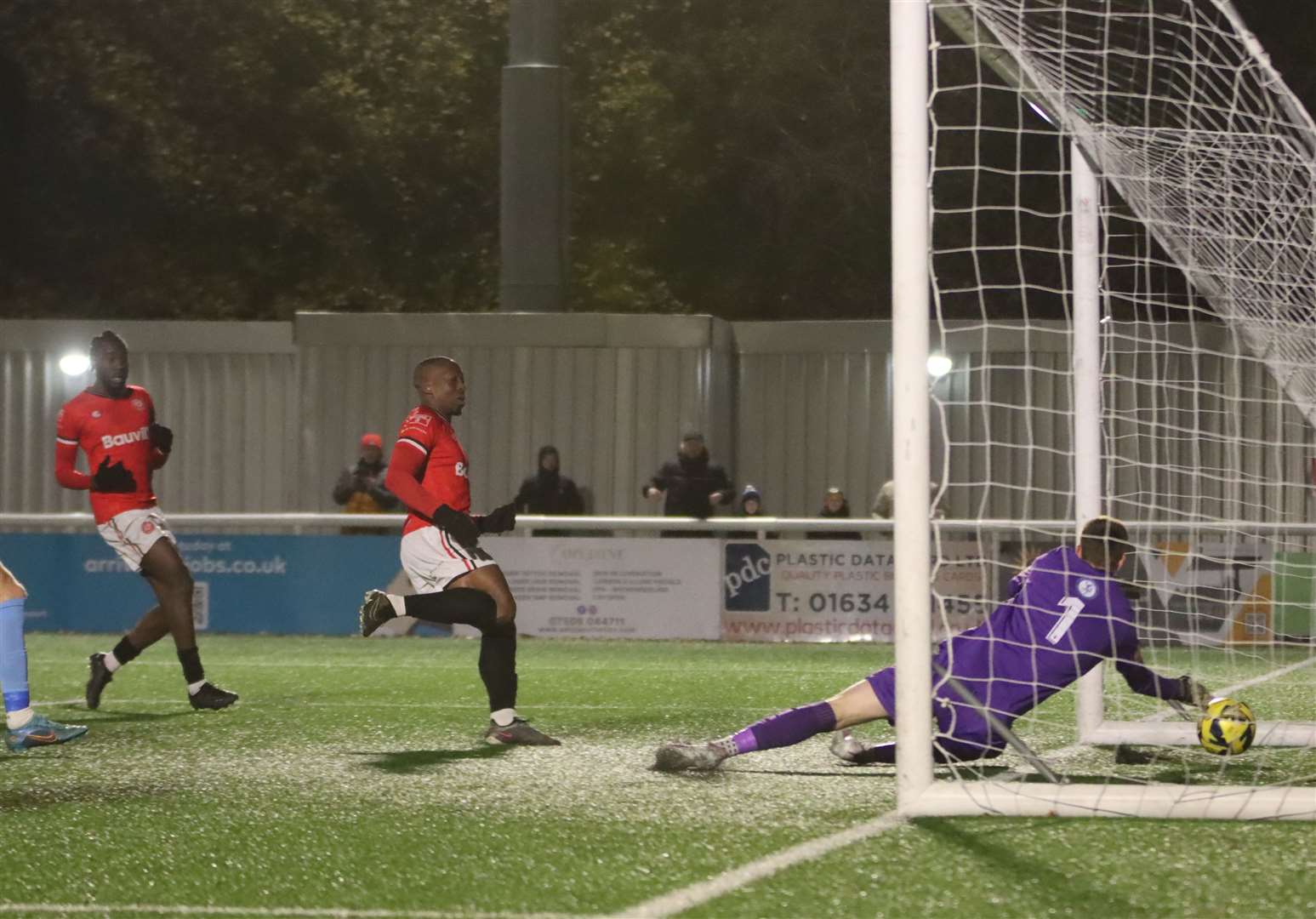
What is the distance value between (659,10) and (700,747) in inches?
1097

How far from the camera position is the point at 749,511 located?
54.3 feet

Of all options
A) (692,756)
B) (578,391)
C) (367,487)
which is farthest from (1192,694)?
(578,391)

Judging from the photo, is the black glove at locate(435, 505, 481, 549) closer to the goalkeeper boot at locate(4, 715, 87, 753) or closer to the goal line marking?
the goalkeeper boot at locate(4, 715, 87, 753)

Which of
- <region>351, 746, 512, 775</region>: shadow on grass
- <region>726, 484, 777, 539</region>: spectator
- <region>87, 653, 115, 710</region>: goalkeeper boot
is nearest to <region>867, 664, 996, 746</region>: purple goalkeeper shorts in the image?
<region>351, 746, 512, 775</region>: shadow on grass

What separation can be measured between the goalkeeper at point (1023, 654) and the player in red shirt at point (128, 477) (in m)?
3.72

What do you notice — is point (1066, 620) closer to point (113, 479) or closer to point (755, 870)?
point (755, 870)

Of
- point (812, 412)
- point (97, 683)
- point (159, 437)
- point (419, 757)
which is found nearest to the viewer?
point (419, 757)

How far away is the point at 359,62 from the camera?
33312 mm

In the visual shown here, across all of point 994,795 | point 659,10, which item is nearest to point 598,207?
point 659,10

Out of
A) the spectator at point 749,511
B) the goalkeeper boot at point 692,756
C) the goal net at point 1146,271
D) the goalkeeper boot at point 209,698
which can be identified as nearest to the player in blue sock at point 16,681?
the goalkeeper boot at point 209,698

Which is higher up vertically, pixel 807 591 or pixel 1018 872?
pixel 807 591

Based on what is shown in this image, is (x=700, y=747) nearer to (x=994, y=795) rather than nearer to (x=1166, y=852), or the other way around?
(x=994, y=795)

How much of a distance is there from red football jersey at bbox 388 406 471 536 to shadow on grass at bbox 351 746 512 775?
3.14ft

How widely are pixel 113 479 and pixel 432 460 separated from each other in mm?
2133
